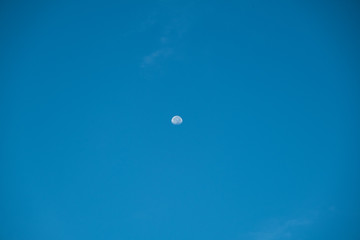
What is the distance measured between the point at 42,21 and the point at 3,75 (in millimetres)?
2942

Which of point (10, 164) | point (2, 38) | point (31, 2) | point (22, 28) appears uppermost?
point (31, 2)

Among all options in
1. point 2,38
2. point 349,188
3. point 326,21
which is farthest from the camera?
point 349,188

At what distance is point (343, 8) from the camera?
1105 cm

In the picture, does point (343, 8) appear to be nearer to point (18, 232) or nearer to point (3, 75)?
point (3, 75)

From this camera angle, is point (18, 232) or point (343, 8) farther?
point (18, 232)

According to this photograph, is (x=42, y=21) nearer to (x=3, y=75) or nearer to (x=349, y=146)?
(x=3, y=75)

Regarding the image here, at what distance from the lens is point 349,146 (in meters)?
12.0

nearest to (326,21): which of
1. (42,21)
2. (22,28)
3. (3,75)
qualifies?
(42,21)

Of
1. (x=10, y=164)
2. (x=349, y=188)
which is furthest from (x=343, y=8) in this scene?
(x=10, y=164)

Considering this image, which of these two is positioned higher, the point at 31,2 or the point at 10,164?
the point at 31,2

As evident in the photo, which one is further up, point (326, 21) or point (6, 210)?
point (326, 21)

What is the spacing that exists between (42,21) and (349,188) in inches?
648

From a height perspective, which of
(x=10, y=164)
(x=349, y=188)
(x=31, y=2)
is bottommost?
(x=349, y=188)

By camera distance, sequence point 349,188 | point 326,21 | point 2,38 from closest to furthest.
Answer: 1. point 2,38
2. point 326,21
3. point 349,188
